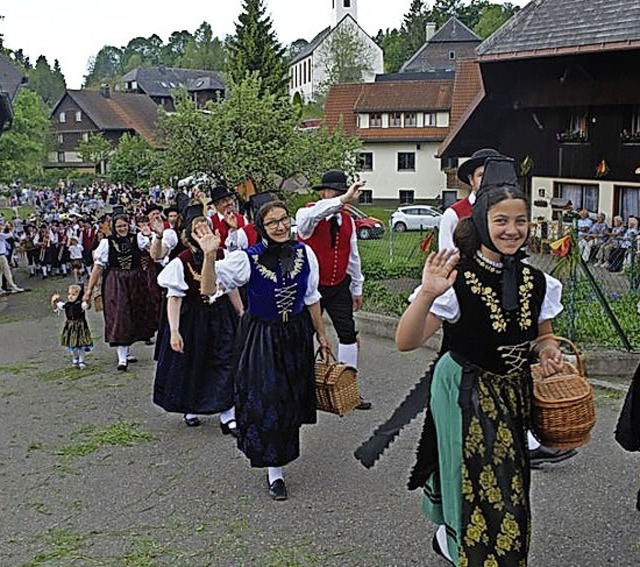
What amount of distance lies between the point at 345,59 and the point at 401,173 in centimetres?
2458

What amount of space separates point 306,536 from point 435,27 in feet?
330

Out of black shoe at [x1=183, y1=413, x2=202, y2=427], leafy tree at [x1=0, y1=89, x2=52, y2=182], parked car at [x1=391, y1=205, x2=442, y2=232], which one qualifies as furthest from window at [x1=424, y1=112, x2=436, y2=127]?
black shoe at [x1=183, y1=413, x2=202, y2=427]

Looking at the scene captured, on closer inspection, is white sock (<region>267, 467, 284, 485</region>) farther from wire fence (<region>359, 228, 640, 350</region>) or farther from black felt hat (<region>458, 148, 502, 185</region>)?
wire fence (<region>359, 228, 640, 350</region>)

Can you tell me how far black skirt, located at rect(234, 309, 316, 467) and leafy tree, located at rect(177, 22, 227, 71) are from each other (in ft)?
401

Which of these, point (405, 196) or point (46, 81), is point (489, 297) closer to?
point (405, 196)

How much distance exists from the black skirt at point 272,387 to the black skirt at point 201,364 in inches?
54.8

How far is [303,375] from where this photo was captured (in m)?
5.73

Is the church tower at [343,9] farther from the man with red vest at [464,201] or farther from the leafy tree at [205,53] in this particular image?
the man with red vest at [464,201]

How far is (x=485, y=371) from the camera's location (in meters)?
3.91

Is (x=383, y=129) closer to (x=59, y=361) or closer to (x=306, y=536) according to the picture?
(x=59, y=361)

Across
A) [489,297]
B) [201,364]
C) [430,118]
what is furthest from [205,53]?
[489,297]

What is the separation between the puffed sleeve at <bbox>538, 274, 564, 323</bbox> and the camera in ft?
13.5

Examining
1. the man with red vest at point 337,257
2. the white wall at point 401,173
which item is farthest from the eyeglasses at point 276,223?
the white wall at point 401,173

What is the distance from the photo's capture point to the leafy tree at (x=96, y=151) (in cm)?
7244
